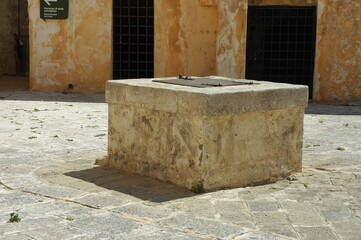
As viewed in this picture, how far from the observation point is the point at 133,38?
16.5 metres

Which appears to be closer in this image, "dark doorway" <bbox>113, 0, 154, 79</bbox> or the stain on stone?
the stain on stone

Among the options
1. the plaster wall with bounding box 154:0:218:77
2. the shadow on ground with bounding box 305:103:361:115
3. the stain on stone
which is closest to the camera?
the stain on stone

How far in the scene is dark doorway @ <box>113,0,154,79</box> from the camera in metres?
16.3

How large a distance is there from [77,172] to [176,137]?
1385mm

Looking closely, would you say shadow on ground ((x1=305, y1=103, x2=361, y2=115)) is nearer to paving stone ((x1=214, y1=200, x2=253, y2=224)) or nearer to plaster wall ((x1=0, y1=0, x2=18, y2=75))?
paving stone ((x1=214, y1=200, x2=253, y2=224))

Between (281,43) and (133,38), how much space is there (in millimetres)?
3764

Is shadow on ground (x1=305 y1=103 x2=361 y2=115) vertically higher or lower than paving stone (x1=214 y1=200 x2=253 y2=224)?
lower

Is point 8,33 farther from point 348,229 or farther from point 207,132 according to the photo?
point 348,229

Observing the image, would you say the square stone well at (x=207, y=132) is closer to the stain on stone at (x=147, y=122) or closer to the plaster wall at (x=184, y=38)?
the stain on stone at (x=147, y=122)

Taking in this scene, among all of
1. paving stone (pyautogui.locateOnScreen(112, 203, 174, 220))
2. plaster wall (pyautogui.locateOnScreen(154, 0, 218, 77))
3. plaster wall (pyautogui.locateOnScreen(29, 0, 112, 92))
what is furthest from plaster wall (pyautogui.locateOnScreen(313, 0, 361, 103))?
paving stone (pyautogui.locateOnScreen(112, 203, 174, 220))

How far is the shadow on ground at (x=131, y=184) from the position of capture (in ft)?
20.6

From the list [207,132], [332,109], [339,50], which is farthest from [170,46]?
[207,132]

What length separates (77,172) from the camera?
23.9ft

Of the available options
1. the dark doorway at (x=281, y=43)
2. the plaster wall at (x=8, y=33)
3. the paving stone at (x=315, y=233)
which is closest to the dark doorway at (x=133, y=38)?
the dark doorway at (x=281, y=43)
